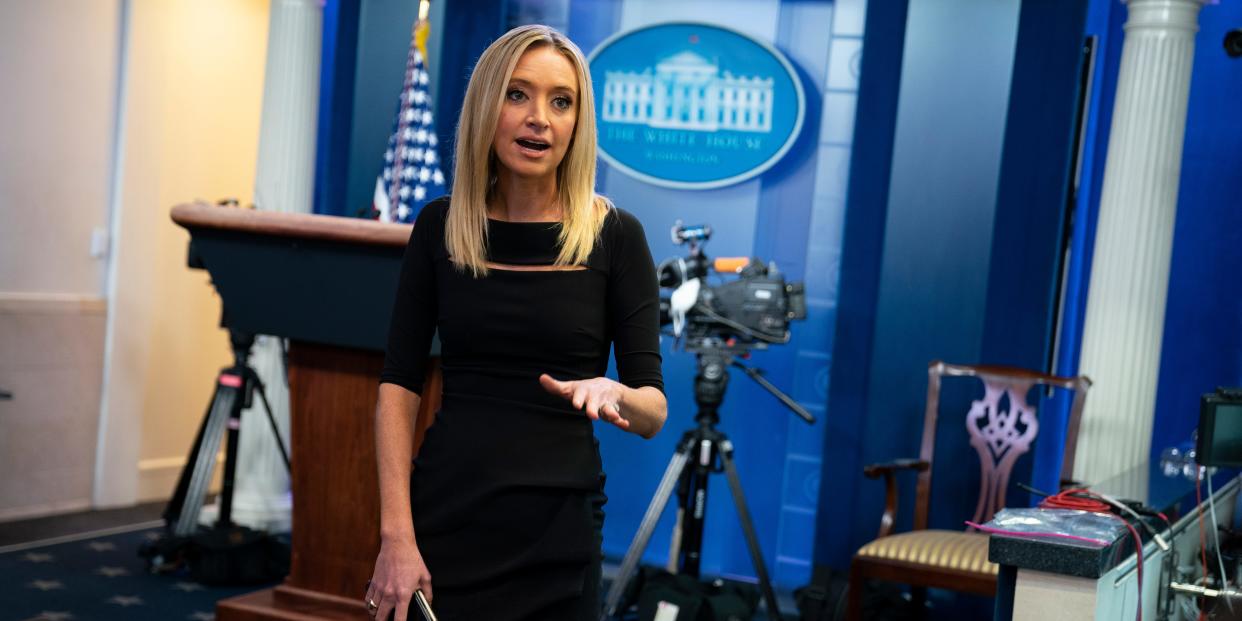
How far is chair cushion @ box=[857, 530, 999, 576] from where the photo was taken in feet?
11.8

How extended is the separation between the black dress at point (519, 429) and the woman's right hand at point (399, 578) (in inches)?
1.1

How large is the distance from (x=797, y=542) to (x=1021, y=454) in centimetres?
112

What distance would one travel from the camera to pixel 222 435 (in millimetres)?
4555

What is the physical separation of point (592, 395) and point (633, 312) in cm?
24

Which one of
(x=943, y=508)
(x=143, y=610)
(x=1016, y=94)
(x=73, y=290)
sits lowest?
(x=143, y=610)

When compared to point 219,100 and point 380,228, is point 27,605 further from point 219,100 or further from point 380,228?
point 219,100

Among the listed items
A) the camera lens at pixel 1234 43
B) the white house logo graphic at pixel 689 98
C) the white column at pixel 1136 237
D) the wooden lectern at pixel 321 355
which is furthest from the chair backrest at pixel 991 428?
the wooden lectern at pixel 321 355

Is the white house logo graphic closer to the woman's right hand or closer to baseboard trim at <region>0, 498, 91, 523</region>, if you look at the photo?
baseboard trim at <region>0, 498, 91, 523</region>

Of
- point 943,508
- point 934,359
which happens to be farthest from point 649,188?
point 943,508

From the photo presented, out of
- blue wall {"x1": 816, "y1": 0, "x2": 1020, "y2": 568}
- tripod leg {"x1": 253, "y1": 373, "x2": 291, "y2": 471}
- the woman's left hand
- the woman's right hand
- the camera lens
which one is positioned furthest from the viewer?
tripod leg {"x1": 253, "y1": 373, "x2": 291, "y2": 471}

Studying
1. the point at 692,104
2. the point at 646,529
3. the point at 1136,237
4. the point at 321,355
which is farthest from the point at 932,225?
the point at 321,355

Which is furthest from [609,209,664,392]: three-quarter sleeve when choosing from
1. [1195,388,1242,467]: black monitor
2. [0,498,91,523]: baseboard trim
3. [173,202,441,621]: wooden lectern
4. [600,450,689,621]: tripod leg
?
[0,498,91,523]: baseboard trim

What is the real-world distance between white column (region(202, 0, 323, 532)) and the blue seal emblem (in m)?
1.23

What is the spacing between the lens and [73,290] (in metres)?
5.25
